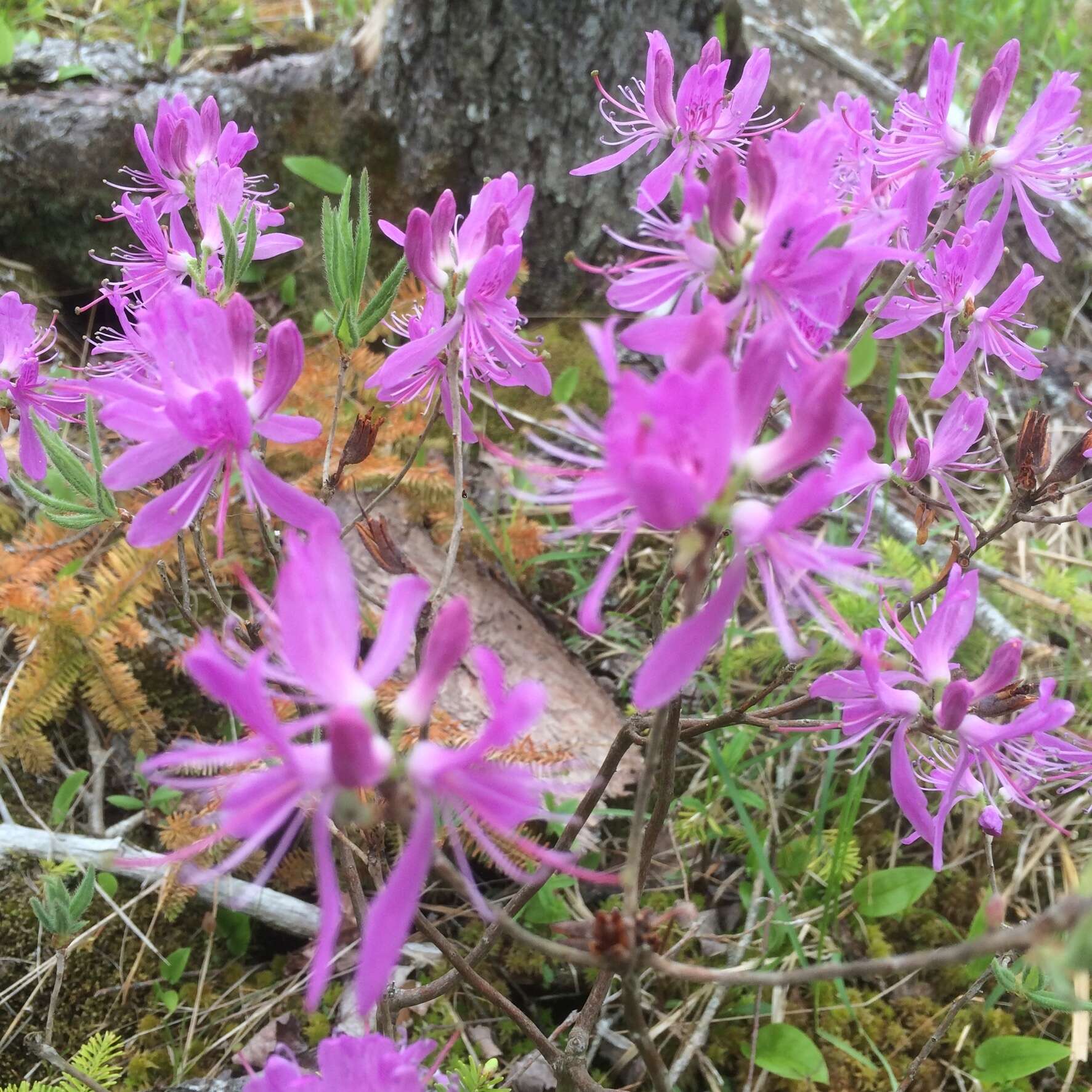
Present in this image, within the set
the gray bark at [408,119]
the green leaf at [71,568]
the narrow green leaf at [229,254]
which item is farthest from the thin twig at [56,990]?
the gray bark at [408,119]

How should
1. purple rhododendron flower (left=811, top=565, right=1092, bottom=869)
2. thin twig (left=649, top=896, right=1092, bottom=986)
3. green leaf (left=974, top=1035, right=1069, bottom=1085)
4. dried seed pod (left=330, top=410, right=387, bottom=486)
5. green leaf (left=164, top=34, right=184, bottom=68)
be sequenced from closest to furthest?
thin twig (left=649, top=896, right=1092, bottom=986) → purple rhododendron flower (left=811, top=565, right=1092, bottom=869) → dried seed pod (left=330, top=410, right=387, bottom=486) → green leaf (left=974, top=1035, right=1069, bottom=1085) → green leaf (left=164, top=34, right=184, bottom=68)

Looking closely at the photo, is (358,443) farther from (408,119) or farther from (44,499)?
(408,119)

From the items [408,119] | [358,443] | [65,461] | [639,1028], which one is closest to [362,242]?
[358,443]

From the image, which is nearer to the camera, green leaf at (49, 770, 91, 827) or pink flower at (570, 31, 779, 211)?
pink flower at (570, 31, 779, 211)

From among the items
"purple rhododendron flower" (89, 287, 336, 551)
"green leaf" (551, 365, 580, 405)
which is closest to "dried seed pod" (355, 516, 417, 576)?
"purple rhododendron flower" (89, 287, 336, 551)

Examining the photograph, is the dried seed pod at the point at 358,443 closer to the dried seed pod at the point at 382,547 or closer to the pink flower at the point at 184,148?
the dried seed pod at the point at 382,547

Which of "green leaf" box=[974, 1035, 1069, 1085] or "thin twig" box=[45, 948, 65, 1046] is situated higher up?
"green leaf" box=[974, 1035, 1069, 1085]

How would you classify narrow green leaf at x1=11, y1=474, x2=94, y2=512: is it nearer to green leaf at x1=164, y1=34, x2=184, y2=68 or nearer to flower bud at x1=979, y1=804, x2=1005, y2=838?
flower bud at x1=979, y1=804, x2=1005, y2=838
